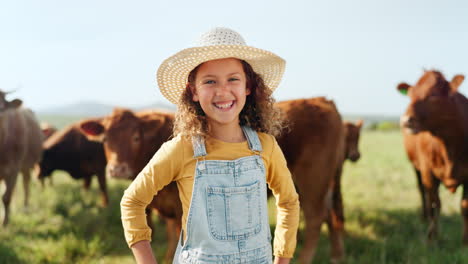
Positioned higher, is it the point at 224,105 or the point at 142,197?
the point at 224,105

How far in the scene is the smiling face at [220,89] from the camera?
1.91 metres

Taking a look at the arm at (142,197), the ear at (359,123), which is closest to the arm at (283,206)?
the arm at (142,197)

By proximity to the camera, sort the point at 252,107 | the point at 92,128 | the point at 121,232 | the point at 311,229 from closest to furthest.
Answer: the point at 252,107 < the point at 311,229 < the point at 92,128 < the point at 121,232

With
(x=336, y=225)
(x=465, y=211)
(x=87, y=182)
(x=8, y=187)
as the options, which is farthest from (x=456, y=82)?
(x=87, y=182)

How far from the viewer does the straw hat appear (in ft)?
6.31

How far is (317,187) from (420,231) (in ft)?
8.05

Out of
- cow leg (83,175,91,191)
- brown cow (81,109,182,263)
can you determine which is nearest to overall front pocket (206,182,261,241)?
brown cow (81,109,182,263)

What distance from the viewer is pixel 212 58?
193 centimetres

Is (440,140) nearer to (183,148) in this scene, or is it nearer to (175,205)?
(175,205)

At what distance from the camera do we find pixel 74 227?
5.32 metres

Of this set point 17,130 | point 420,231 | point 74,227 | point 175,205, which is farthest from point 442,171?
point 17,130

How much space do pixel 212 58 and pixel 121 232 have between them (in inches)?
165

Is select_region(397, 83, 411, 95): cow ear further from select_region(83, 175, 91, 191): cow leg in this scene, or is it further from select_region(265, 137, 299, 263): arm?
select_region(83, 175, 91, 191): cow leg

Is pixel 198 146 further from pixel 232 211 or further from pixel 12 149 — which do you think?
pixel 12 149
